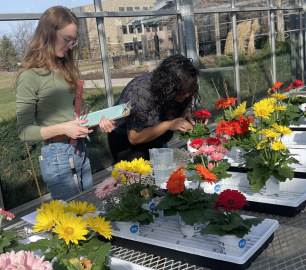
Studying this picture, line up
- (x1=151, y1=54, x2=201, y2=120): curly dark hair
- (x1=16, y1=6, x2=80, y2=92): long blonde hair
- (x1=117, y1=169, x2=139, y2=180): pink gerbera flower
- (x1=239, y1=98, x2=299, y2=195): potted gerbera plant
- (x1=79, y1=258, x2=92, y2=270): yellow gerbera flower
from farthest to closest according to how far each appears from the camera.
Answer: (x1=151, y1=54, x2=201, y2=120): curly dark hair
(x1=16, y1=6, x2=80, y2=92): long blonde hair
(x1=239, y1=98, x2=299, y2=195): potted gerbera plant
(x1=117, y1=169, x2=139, y2=180): pink gerbera flower
(x1=79, y1=258, x2=92, y2=270): yellow gerbera flower

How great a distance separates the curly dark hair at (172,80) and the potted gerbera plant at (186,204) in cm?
82

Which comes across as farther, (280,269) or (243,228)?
(243,228)

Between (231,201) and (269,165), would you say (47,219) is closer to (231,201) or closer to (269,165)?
(231,201)

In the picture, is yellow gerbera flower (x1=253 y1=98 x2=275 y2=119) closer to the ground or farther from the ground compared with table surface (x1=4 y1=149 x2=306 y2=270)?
farther from the ground

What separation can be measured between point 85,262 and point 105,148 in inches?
106

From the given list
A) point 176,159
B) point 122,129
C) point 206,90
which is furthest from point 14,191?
point 206,90

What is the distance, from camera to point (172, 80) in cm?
200

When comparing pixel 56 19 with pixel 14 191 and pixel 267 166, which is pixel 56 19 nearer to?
pixel 267 166

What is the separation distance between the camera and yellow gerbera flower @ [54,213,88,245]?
92 centimetres

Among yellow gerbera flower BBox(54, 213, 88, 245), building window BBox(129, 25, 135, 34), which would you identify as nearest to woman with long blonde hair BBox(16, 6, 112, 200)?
yellow gerbera flower BBox(54, 213, 88, 245)

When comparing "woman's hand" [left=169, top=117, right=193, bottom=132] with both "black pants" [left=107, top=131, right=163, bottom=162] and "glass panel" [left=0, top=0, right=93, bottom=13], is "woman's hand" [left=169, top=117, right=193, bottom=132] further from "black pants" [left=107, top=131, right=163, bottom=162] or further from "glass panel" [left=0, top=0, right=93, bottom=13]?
"glass panel" [left=0, top=0, right=93, bottom=13]

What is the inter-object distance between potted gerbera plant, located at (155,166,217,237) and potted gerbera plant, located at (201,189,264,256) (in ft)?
0.25

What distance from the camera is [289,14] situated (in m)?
6.80

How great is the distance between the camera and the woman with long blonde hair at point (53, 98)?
164 cm
